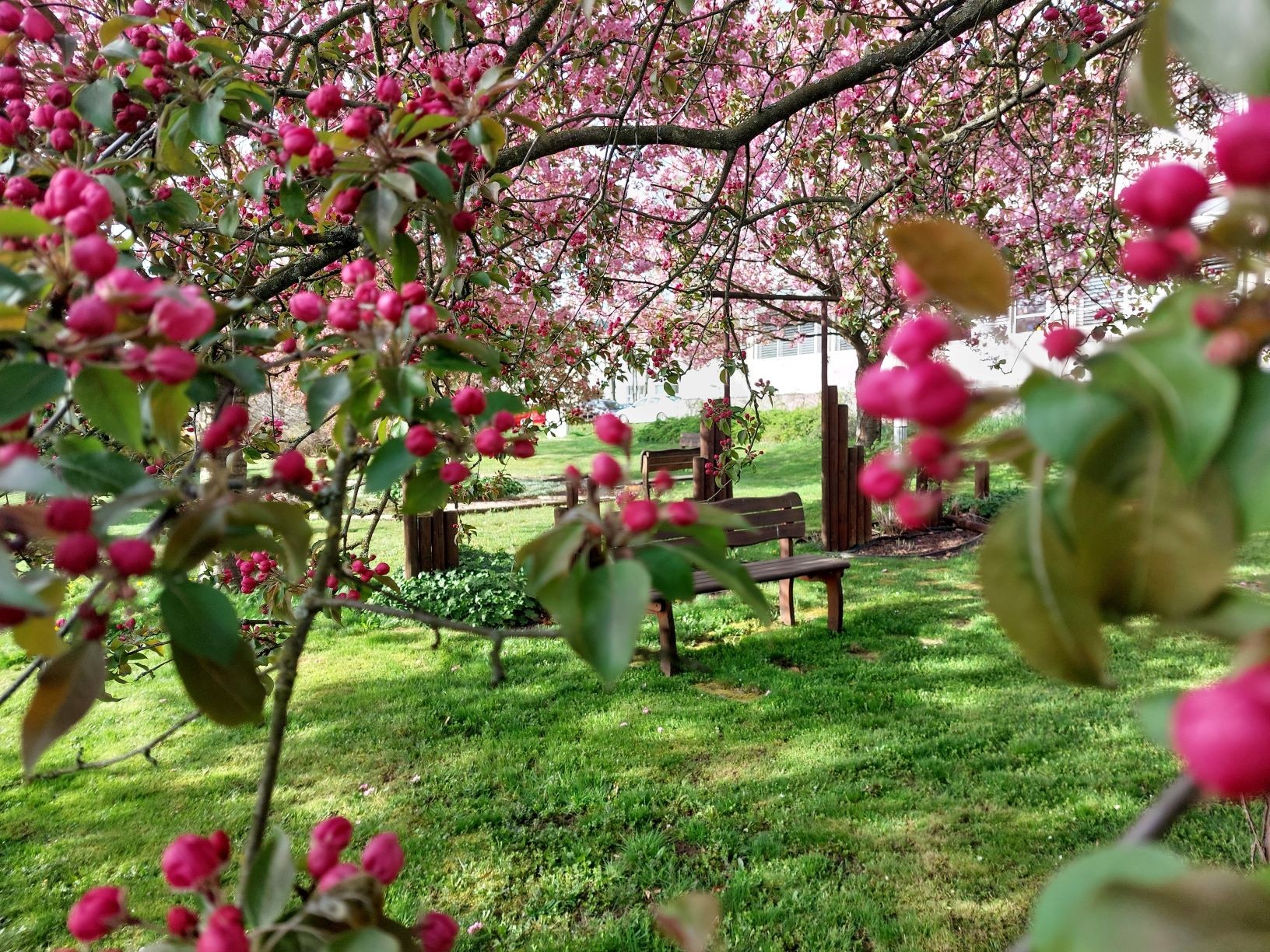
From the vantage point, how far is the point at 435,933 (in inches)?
25.3

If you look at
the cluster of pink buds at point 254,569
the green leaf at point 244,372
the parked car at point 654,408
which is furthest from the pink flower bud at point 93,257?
the parked car at point 654,408

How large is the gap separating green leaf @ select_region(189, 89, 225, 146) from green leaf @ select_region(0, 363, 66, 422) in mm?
617

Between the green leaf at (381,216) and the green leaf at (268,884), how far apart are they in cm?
57

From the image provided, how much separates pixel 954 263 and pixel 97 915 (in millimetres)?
766

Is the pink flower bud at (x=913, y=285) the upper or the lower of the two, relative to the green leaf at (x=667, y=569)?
upper

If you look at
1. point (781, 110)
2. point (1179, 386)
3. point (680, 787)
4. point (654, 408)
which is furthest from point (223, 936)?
point (654, 408)

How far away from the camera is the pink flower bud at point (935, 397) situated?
0.34 metres

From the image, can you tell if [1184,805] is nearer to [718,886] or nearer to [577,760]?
[718,886]

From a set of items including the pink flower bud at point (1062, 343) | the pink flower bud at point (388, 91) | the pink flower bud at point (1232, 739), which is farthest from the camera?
the pink flower bud at point (388, 91)

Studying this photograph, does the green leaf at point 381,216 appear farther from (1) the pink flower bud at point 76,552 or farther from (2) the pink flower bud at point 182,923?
(2) the pink flower bud at point 182,923

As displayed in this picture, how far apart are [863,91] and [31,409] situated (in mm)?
4898

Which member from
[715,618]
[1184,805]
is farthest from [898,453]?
[715,618]

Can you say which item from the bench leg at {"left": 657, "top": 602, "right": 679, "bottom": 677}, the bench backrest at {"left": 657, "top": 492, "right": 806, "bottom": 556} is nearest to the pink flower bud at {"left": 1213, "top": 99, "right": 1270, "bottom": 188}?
the bench leg at {"left": 657, "top": 602, "right": 679, "bottom": 677}

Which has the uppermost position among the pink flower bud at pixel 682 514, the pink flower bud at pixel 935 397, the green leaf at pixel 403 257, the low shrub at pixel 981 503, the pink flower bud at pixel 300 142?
the pink flower bud at pixel 300 142
